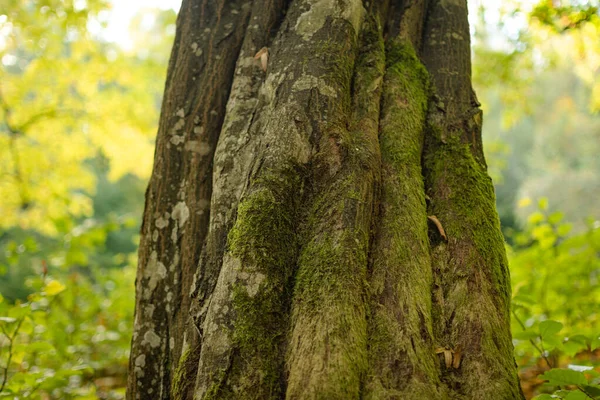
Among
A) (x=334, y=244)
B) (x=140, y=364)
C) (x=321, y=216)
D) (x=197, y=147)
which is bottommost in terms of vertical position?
(x=140, y=364)

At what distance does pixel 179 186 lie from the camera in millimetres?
1946

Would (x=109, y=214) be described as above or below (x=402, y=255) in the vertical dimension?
above

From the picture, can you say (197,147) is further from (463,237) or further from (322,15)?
(463,237)

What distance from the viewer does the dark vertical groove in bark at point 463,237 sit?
1359 mm

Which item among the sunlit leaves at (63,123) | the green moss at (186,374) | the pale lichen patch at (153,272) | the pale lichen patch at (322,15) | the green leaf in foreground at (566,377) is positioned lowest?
the green leaf in foreground at (566,377)

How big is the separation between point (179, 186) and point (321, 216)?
732 mm

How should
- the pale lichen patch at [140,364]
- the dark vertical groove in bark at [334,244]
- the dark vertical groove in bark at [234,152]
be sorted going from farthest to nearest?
the pale lichen patch at [140,364]
the dark vertical groove in bark at [234,152]
the dark vertical groove in bark at [334,244]

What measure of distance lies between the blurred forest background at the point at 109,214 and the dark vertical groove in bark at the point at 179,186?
41cm

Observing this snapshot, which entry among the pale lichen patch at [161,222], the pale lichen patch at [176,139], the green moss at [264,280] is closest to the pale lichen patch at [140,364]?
the pale lichen patch at [161,222]

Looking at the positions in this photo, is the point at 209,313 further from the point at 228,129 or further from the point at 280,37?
the point at 280,37

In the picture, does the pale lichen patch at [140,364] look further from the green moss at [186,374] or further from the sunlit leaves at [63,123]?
the sunlit leaves at [63,123]

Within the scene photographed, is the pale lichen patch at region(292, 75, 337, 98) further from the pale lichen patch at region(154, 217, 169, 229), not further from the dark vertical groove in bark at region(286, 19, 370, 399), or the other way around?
the pale lichen patch at region(154, 217, 169, 229)

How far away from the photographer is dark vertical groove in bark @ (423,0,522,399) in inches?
53.5

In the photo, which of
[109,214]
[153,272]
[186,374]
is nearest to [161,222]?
[153,272]
